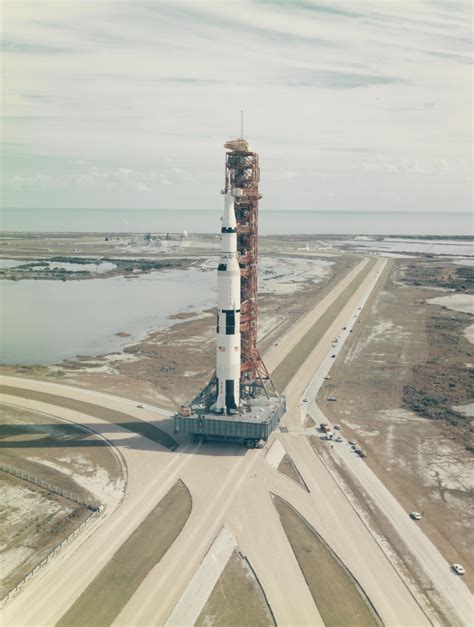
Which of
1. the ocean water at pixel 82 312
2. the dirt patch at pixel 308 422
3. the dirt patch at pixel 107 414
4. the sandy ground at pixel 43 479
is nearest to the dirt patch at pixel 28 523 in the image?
the sandy ground at pixel 43 479

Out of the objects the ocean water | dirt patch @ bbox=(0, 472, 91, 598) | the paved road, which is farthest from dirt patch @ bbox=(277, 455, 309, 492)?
the ocean water

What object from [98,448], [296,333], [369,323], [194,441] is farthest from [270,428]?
[369,323]

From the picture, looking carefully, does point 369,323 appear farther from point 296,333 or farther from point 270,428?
point 270,428

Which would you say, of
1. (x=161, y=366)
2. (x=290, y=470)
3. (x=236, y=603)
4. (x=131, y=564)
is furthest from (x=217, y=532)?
(x=161, y=366)

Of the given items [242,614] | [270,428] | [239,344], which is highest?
[239,344]

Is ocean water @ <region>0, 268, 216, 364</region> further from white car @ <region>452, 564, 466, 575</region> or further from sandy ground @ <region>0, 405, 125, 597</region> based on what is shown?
white car @ <region>452, 564, 466, 575</region>
